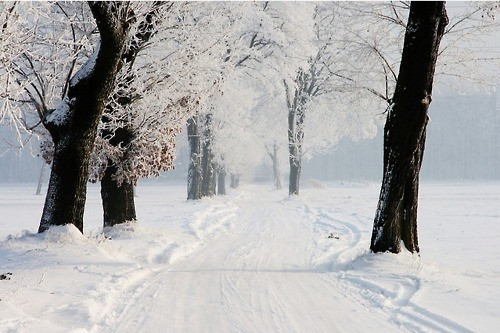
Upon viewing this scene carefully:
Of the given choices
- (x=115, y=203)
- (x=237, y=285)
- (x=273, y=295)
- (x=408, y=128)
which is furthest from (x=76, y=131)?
(x=408, y=128)

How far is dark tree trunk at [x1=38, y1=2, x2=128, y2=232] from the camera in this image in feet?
28.2

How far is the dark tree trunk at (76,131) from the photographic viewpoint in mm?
8602

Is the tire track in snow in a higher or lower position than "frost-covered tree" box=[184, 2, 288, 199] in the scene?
lower

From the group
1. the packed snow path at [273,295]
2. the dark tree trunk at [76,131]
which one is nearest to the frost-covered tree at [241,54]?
the dark tree trunk at [76,131]

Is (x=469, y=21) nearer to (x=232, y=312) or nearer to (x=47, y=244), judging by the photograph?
(x=232, y=312)

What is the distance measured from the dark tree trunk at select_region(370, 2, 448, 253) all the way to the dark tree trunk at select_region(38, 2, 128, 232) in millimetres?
4871

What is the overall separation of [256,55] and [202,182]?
10.1 m

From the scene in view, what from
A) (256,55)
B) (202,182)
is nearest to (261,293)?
(256,55)

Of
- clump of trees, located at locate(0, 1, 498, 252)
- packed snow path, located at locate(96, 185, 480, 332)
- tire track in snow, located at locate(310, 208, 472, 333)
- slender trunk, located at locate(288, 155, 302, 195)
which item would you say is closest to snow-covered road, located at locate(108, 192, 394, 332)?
packed snow path, located at locate(96, 185, 480, 332)

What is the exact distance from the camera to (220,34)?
12.6 metres

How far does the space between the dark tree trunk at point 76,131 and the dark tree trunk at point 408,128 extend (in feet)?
16.0

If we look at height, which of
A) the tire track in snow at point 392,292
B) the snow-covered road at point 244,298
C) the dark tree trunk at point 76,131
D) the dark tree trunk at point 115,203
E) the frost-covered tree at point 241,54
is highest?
the frost-covered tree at point 241,54

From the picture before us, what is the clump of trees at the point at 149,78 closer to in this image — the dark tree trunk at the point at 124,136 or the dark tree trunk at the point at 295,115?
the dark tree trunk at the point at 124,136

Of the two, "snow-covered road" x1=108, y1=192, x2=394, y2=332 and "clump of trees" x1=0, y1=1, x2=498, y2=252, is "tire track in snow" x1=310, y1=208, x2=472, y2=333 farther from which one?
"clump of trees" x1=0, y1=1, x2=498, y2=252
